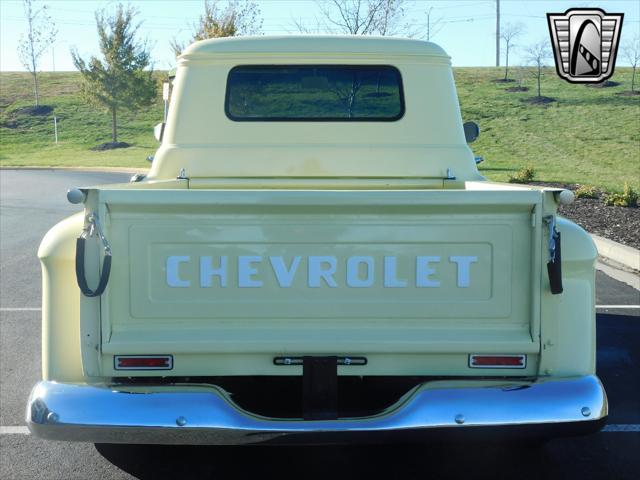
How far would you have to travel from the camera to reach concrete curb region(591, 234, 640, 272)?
8.94 m

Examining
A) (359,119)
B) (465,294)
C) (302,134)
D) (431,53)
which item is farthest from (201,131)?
(465,294)

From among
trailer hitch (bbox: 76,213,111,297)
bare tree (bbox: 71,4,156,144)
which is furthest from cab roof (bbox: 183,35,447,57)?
bare tree (bbox: 71,4,156,144)

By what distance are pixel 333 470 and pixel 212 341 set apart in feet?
3.84

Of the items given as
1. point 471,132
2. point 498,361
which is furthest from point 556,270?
point 471,132

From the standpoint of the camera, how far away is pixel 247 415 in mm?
2973

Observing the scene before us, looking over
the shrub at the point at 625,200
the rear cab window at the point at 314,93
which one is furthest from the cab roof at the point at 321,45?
the shrub at the point at 625,200

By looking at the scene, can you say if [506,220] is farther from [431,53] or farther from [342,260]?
[431,53]

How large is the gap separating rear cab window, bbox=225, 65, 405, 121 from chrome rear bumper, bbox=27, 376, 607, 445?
2.39m

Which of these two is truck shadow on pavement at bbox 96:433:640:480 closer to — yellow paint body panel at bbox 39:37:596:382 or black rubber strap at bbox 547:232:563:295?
yellow paint body panel at bbox 39:37:596:382

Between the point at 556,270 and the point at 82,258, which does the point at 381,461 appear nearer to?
the point at 556,270

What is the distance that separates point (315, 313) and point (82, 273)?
0.91m

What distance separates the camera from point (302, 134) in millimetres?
4930

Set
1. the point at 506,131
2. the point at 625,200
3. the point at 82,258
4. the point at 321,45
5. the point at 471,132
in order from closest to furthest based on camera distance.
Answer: the point at 82,258
the point at 321,45
the point at 471,132
the point at 625,200
the point at 506,131

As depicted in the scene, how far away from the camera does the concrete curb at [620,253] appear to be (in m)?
8.94
